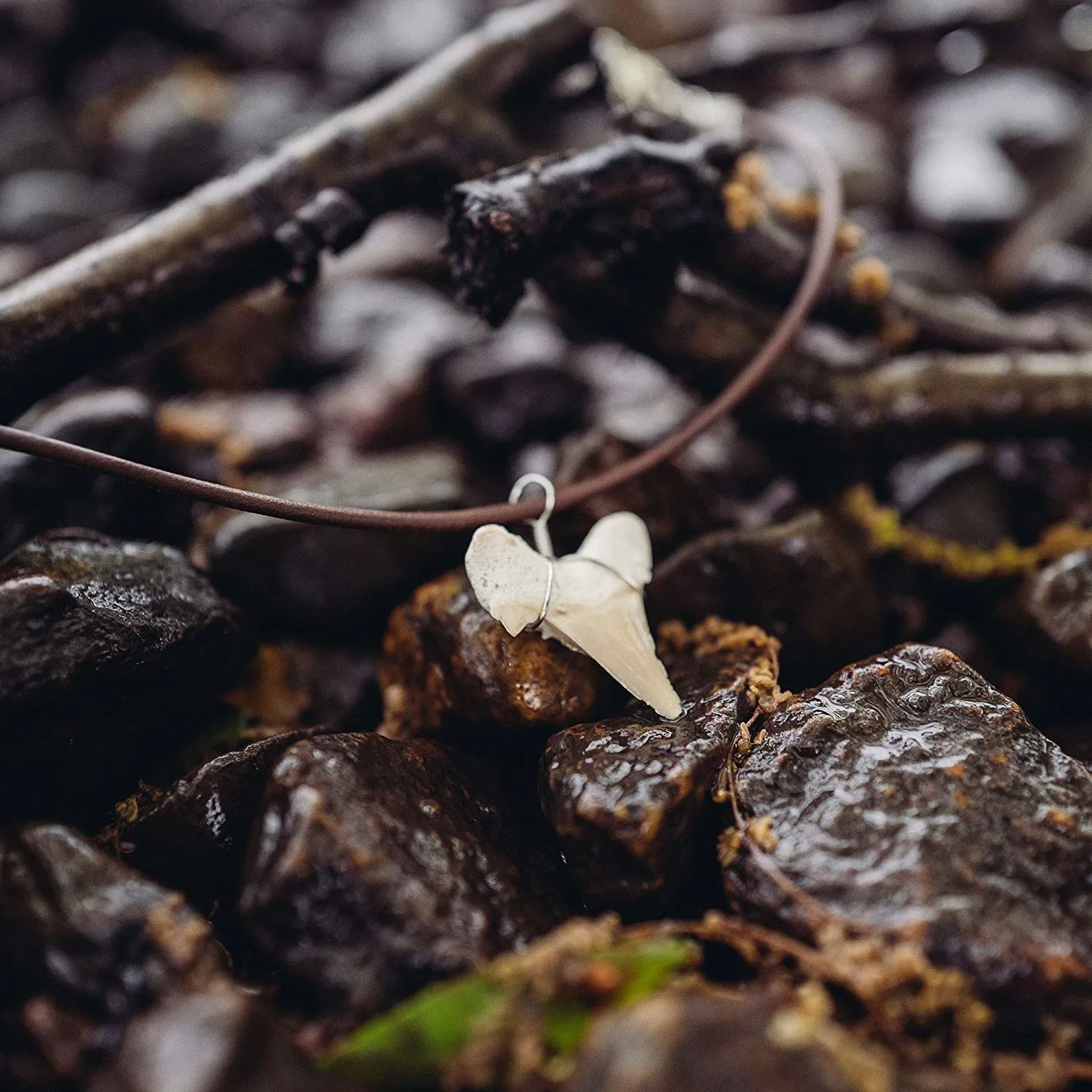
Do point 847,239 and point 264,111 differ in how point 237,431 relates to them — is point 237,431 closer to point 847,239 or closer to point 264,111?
point 847,239

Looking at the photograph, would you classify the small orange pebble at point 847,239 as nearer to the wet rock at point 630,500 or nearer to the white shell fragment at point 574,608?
the wet rock at point 630,500

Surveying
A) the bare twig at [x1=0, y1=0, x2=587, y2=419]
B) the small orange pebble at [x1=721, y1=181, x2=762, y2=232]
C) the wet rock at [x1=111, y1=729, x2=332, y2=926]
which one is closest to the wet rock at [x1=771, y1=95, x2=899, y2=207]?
the small orange pebble at [x1=721, y1=181, x2=762, y2=232]

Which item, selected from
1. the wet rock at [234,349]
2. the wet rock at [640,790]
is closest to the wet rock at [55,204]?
the wet rock at [234,349]

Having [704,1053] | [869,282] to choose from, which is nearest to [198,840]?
[704,1053]

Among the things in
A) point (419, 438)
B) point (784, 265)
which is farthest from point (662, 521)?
point (419, 438)

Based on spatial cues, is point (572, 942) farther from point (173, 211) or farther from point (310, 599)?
point (173, 211)
